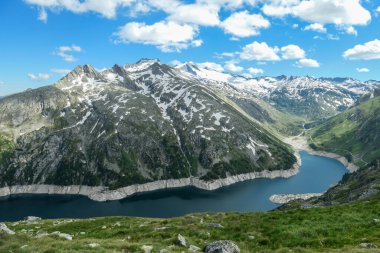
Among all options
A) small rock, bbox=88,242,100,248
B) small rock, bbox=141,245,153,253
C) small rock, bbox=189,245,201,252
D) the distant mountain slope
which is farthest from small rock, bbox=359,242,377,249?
the distant mountain slope

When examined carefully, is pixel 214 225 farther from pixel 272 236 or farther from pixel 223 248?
pixel 223 248

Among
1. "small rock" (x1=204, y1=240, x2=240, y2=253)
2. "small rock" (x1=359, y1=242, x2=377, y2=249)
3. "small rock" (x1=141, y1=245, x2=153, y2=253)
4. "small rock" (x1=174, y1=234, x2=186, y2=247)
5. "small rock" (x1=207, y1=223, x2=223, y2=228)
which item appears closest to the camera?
"small rock" (x1=141, y1=245, x2=153, y2=253)

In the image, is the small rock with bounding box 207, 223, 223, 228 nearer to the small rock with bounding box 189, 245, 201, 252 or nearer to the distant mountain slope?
the small rock with bounding box 189, 245, 201, 252

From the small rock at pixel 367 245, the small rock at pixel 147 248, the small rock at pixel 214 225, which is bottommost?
the small rock at pixel 214 225

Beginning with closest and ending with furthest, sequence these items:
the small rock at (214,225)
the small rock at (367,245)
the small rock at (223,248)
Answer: the small rock at (367,245), the small rock at (223,248), the small rock at (214,225)

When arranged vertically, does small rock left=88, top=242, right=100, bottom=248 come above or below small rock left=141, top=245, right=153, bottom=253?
above

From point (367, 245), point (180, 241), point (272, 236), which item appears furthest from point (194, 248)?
point (367, 245)

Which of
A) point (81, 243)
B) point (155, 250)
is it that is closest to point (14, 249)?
point (81, 243)

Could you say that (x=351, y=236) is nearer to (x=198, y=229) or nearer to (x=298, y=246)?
(x=298, y=246)

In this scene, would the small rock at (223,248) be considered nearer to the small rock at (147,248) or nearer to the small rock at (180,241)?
the small rock at (180,241)

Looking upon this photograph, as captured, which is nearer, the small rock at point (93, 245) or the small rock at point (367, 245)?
the small rock at point (93, 245)

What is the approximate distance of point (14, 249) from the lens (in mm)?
27328

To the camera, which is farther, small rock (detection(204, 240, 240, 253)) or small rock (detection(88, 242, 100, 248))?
small rock (detection(204, 240, 240, 253))

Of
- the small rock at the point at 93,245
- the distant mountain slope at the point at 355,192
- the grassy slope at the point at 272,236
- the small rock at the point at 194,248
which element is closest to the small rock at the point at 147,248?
the grassy slope at the point at 272,236
